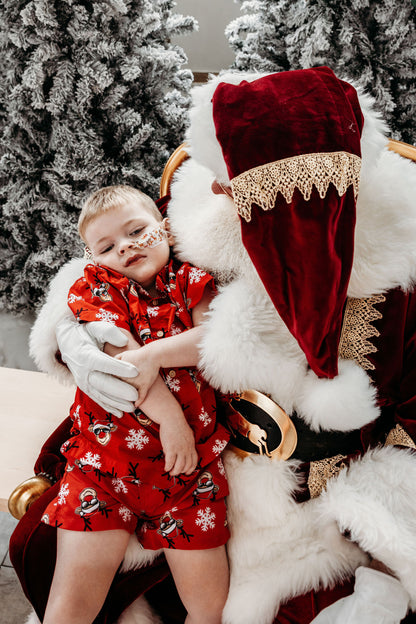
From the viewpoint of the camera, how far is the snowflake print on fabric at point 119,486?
3.15 ft

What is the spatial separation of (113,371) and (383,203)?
598 millimetres

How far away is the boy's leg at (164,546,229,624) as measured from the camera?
3.06 feet

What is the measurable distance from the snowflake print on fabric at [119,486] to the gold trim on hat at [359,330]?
50cm

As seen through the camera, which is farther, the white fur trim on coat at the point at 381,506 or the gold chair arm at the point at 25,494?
the gold chair arm at the point at 25,494

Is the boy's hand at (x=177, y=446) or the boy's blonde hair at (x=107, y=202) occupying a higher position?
the boy's blonde hair at (x=107, y=202)

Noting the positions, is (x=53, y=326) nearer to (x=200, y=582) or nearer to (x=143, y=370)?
(x=143, y=370)

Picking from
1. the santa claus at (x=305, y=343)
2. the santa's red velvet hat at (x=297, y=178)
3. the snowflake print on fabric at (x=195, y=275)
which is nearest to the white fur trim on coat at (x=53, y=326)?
the santa claus at (x=305, y=343)

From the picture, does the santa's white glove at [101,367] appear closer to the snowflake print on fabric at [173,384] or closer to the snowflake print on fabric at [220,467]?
the snowflake print on fabric at [173,384]

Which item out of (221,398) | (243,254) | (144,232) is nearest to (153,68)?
(144,232)

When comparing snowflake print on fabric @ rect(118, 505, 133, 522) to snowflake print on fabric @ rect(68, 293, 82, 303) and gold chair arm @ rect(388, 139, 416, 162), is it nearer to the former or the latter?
snowflake print on fabric @ rect(68, 293, 82, 303)

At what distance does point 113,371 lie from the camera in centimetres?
93

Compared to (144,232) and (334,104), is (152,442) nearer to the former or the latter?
(144,232)

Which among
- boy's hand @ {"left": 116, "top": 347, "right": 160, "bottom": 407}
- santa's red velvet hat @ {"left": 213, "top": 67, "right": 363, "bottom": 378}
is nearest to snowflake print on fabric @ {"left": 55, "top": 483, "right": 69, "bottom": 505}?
boy's hand @ {"left": 116, "top": 347, "right": 160, "bottom": 407}

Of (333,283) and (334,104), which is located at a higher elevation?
(334,104)
